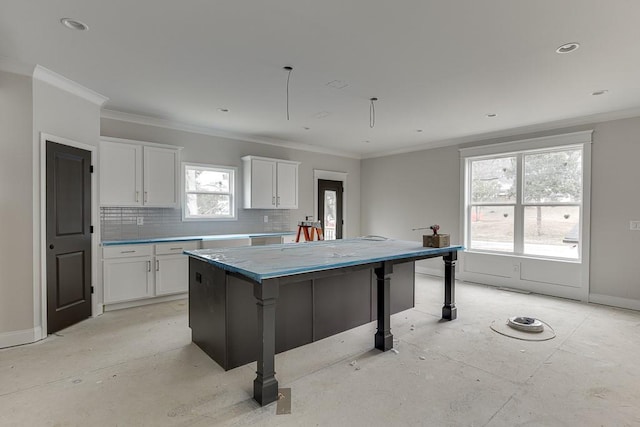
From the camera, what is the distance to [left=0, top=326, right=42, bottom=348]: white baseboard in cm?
305

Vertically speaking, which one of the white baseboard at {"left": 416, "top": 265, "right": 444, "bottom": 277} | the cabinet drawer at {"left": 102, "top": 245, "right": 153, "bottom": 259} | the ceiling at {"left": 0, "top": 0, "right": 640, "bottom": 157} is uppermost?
the ceiling at {"left": 0, "top": 0, "right": 640, "bottom": 157}

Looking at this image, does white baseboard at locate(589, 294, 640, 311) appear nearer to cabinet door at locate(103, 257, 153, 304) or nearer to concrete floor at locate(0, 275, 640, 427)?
concrete floor at locate(0, 275, 640, 427)

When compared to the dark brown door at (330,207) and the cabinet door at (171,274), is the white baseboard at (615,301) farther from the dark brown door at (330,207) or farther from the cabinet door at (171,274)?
the cabinet door at (171,274)

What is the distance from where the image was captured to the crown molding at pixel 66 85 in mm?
3147

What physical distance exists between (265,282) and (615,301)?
492 centimetres

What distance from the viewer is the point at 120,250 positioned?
4129 millimetres

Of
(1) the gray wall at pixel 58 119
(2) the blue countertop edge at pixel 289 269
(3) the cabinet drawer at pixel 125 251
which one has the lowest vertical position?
(3) the cabinet drawer at pixel 125 251

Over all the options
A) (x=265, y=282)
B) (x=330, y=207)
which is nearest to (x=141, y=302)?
(x=265, y=282)

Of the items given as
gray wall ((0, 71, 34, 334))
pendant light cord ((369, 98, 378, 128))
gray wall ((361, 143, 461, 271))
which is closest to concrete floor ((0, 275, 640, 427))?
gray wall ((0, 71, 34, 334))

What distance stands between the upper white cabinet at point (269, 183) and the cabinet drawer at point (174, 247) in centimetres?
122

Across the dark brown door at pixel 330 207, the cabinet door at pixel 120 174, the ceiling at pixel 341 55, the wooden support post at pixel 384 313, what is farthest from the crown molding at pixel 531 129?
the cabinet door at pixel 120 174

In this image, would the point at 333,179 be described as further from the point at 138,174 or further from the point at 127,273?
the point at 127,273

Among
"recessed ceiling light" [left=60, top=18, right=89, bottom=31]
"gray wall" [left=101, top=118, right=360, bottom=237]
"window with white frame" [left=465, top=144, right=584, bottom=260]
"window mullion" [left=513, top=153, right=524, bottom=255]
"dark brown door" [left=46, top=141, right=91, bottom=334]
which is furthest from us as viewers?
"window mullion" [left=513, top=153, right=524, bottom=255]

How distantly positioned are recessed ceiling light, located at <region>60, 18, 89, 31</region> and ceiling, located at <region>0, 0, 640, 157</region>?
4 cm
